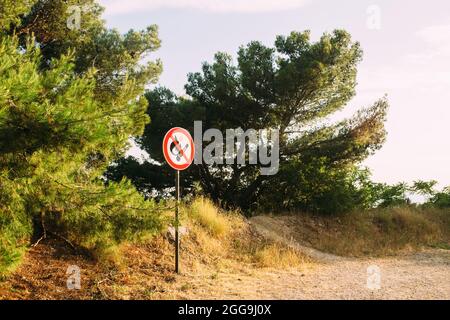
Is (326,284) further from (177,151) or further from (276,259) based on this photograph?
(177,151)

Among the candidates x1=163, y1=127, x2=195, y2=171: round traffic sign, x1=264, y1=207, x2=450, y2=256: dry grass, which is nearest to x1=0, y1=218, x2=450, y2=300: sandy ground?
x1=163, y1=127, x2=195, y2=171: round traffic sign

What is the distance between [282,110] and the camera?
2173 centimetres

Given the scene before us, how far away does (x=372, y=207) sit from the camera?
22.5 m

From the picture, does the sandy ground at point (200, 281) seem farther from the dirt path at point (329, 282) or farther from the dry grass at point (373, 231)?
the dry grass at point (373, 231)

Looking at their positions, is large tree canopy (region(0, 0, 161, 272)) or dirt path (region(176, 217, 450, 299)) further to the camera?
dirt path (region(176, 217, 450, 299))

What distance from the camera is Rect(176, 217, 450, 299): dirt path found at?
27.1 ft

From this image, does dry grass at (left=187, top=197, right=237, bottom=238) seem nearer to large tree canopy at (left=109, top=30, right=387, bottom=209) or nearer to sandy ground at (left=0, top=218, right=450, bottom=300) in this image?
sandy ground at (left=0, top=218, right=450, bottom=300)

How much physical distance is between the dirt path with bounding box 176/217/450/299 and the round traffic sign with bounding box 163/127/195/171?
7.70ft

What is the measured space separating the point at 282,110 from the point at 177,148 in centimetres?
1263

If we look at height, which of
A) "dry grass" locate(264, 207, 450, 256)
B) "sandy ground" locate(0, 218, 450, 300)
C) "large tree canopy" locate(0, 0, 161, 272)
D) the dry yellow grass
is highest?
"large tree canopy" locate(0, 0, 161, 272)

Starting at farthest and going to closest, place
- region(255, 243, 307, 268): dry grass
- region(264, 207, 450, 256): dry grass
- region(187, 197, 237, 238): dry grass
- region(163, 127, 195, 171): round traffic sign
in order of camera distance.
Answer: region(264, 207, 450, 256): dry grass → region(187, 197, 237, 238): dry grass → region(255, 243, 307, 268): dry grass → region(163, 127, 195, 171): round traffic sign

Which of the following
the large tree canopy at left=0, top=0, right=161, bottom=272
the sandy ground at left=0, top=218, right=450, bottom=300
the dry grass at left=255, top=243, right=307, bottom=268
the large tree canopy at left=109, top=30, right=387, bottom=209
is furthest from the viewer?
the large tree canopy at left=109, top=30, right=387, bottom=209

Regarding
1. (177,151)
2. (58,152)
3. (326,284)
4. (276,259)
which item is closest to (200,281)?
(326,284)

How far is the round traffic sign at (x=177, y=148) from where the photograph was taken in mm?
9633
